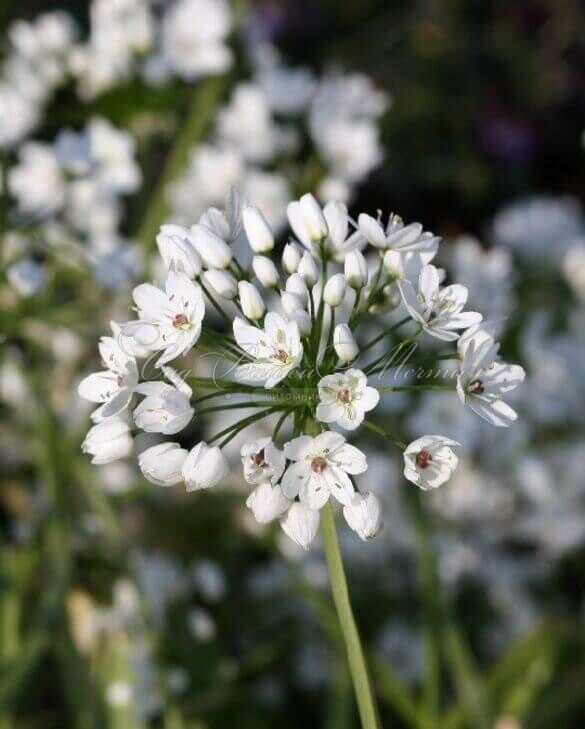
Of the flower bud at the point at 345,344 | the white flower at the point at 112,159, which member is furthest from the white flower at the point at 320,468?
the white flower at the point at 112,159

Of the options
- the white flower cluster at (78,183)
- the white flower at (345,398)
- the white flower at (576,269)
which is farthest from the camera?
the white flower at (576,269)

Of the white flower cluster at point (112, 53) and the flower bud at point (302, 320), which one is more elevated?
the white flower cluster at point (112, 53)

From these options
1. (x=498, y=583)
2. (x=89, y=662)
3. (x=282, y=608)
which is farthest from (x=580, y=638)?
(x=89, y=662)

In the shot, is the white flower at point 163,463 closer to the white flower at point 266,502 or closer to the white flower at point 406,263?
the white flower at point 266,502

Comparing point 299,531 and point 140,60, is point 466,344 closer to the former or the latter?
point 299,531

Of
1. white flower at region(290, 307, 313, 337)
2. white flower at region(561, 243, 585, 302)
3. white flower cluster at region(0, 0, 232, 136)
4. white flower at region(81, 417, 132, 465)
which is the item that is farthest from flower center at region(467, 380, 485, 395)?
white flower cluster at region(0, 0, 232, 136)

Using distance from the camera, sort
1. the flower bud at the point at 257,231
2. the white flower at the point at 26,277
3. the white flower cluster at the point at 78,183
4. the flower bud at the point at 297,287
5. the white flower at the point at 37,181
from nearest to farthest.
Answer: the flower bud at the point at 297,287, the flower bud at the point at 257,231, the white flower at the point at 26,277, the white flower cluster at the point at 78,183, the white flower at the point at 37,181

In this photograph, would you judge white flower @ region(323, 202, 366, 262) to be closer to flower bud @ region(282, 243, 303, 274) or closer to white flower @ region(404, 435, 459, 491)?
flower bud @ region(282, 243, 303, 274)

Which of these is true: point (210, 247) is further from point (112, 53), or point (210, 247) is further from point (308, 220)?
point (112, 53)
